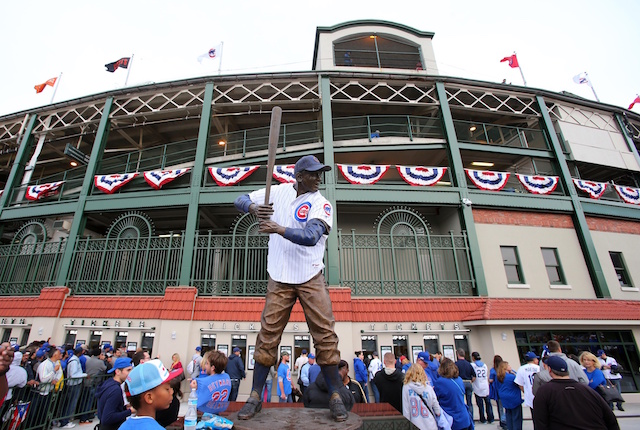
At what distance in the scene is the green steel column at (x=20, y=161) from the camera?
14.4 meters

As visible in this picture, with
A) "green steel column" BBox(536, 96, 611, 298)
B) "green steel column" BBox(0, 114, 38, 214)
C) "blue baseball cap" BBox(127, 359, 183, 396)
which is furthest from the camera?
"green steel column" BBox(0, 114, 38, 214)

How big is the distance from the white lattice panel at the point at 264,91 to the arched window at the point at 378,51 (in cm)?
307

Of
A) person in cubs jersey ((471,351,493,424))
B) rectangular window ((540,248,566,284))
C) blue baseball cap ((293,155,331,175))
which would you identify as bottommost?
person in cubs jersey ((471,351,493,424))

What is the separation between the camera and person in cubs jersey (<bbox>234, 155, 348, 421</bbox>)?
3.05 m

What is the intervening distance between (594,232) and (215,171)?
1555 centimetres

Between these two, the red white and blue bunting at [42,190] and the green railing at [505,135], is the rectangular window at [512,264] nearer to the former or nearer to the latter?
the green railing at [505,135]

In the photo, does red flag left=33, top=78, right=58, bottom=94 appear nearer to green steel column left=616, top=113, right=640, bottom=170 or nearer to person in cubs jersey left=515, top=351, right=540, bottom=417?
person in cubs jersey left=515, top=351, right=540, bottom=417

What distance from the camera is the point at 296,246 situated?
336cm

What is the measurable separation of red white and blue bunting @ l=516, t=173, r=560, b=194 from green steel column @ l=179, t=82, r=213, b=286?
1257 cm

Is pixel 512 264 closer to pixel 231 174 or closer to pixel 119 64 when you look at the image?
pixel 231 174

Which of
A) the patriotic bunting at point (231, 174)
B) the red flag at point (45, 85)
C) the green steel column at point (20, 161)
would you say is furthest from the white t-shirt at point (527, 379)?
the red flag at point (45, 85)

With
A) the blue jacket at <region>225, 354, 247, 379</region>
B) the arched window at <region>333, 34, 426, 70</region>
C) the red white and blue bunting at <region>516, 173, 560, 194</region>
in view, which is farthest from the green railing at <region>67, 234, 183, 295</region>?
the red white and blue bunting at <region>516, 173, 560, 194</region>

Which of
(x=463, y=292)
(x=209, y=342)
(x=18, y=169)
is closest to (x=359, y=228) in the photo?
(x=463, y=292)

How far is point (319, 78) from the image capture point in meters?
14.0
